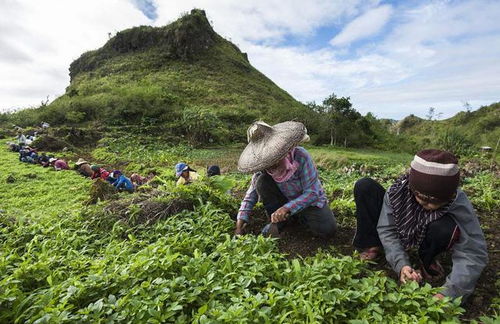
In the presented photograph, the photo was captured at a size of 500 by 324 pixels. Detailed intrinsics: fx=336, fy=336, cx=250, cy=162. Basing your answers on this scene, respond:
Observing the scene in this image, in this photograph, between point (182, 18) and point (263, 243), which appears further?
point (182, 18)

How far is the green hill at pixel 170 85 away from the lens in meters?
21.2

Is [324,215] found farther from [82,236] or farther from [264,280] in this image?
[82,236]

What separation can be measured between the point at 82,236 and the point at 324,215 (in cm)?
219

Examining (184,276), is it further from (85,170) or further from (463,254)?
(85,170)

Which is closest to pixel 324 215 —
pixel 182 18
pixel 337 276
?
pixel 337 276

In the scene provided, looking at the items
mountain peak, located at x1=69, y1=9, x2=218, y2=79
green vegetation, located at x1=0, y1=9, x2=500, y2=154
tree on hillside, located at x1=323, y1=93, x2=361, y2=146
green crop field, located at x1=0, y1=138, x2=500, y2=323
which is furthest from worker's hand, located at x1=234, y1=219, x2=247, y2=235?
mountain peak, located at x1=69, y1=9, x2=218, y2=79

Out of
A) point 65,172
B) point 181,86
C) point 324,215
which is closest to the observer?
point 324,215

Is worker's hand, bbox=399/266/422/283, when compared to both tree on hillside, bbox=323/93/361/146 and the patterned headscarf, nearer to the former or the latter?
the patterned headscarf

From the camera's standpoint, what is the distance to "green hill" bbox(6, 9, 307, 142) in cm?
2116

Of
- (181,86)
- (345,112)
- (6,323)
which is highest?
(181,86)

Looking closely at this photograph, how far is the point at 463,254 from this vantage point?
203cm

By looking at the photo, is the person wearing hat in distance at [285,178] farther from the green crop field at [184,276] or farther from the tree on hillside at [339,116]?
the tree on hillside at [339,116]

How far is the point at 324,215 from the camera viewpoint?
2.93 m

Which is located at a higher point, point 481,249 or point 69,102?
point 69,102
